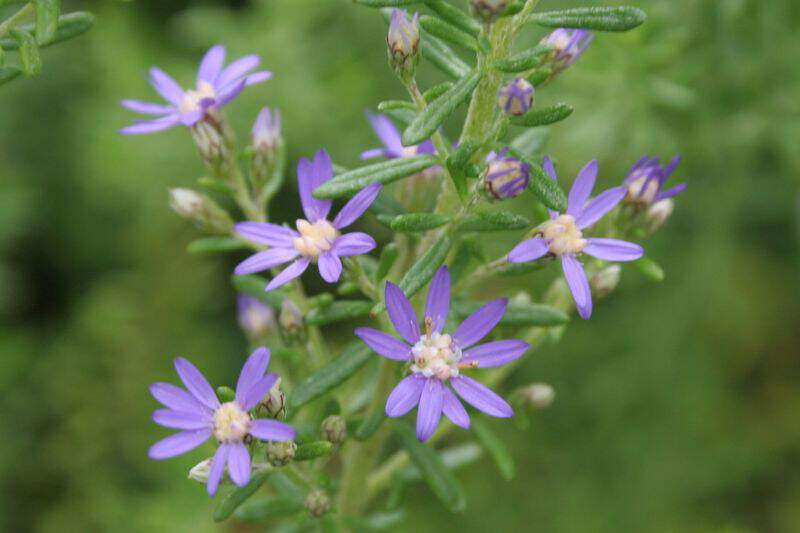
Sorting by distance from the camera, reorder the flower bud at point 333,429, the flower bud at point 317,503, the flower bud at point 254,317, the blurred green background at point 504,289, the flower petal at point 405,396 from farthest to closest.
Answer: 1. the blurred green background at point 504,289
2. the flower bud at point 254,317
3. the flower bud at point 317,503
4. the flower bud at point 333,429
5. the flower petal at point 405,396

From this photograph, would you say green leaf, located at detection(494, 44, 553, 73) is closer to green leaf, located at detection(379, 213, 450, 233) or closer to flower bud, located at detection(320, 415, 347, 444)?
green leaf, located at detection(379, 213, 450, 233)

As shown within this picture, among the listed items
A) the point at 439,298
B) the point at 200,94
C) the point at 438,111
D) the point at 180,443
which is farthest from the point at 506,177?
the point at 200,94

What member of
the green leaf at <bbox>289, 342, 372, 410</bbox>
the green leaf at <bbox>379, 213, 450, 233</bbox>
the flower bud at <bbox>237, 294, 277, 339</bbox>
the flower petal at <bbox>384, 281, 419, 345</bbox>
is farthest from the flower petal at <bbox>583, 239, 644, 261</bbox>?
the flower bud at <bbox>237, 294, 277, 339</bbox>

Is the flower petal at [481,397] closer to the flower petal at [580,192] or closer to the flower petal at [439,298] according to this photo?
the flower petal at [439,298]

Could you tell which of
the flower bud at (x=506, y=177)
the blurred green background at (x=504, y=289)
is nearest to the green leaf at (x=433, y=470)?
the flower bud at (x=506, y=177)

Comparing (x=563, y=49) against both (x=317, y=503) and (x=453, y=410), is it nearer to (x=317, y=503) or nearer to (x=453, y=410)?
(x=453, y=410)
